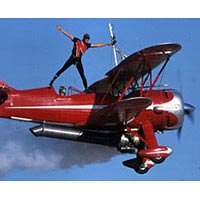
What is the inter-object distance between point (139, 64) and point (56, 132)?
8.78 feet

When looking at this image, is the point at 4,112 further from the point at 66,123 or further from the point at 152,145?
the point at 152,145

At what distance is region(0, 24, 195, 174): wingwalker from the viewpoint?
2247 cm

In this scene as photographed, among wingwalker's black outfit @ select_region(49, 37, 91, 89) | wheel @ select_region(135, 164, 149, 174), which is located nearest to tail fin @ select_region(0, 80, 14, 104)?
wingwalker's black outfit @ select_region(49, 37, 91, 89)

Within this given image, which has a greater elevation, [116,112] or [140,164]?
[116,112]

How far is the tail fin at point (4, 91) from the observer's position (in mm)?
22344

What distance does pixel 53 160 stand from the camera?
2414cm

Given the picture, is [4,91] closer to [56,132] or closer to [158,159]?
[56,132]

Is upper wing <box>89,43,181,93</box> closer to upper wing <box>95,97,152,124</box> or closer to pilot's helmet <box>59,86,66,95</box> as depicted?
upper wing <box>95,97,152,124</box>

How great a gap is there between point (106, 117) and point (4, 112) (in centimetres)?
254

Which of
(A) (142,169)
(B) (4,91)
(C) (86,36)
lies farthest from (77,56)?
(A) (142,169)

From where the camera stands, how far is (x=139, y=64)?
22.4 metres

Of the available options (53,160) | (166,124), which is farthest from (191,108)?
(53,160)

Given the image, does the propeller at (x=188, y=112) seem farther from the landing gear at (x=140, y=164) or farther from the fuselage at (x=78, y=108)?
the landing gear at (x=140, y=164)

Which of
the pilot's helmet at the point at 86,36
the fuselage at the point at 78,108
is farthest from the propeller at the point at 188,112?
the pilot's helmet at the point at 86,36
